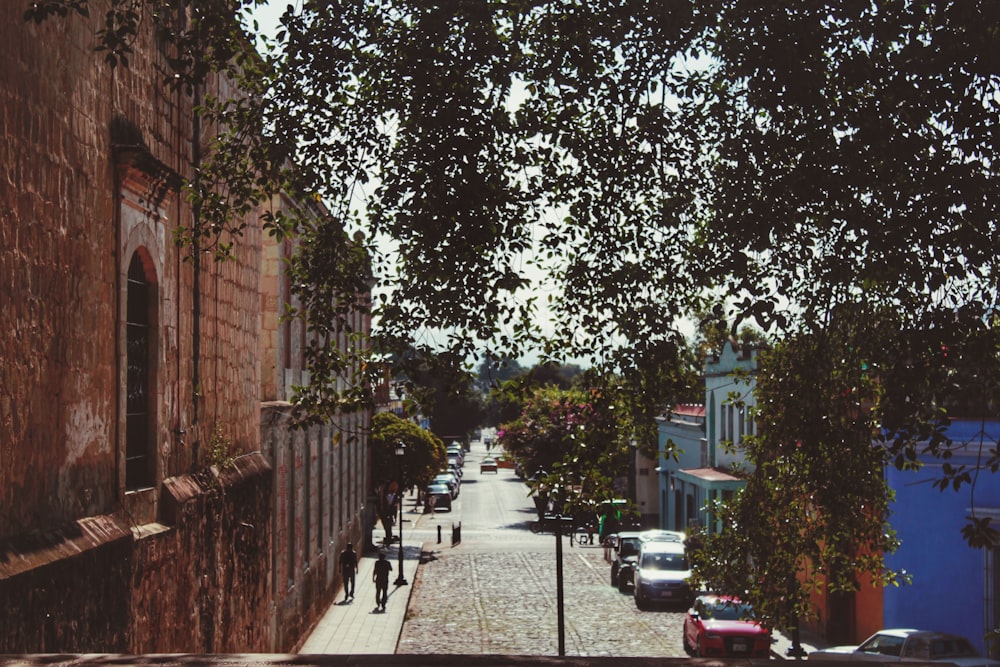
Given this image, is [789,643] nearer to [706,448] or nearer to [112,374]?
[706,448]

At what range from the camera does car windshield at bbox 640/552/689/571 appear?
27.8 meters

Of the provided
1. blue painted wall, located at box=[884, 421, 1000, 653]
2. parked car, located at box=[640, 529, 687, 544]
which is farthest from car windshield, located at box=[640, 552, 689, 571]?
blue painted wall, located at box=[884, 421, 1000, 653]

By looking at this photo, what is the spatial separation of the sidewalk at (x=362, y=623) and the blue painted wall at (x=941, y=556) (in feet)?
30.1

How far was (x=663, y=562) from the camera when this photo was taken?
28.1m

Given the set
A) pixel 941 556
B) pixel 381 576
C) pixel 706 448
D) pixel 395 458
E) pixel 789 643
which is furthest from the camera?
pixel 395 458

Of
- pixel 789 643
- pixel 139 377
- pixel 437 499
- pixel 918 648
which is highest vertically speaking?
pixel 139 377

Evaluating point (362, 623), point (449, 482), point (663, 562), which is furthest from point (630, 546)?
point (449, 482)

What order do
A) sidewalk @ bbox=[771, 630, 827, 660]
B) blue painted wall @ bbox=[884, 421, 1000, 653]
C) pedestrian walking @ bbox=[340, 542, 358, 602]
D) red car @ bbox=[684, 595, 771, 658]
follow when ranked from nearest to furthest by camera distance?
1. red car @ bbox=[684, 595, 771, 658]
2. blue painted wall @ bbox=[884, 421, 1000, 653]
3. sidewalk @ bbox=[771, 630, 827, 660]
4. pedestrian walking @ bbox=[340, 542, 358, 602]

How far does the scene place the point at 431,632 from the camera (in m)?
22.9

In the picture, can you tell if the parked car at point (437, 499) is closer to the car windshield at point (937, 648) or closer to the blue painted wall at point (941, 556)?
the blue painted wall at point (941, 556)

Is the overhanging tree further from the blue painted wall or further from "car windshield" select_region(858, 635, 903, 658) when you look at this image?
"car windshield" select_region(858, 635, 903, 658)

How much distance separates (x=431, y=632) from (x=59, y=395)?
15.8m

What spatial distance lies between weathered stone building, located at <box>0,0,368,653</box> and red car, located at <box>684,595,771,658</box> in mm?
8023

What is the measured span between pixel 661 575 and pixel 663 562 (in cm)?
82
